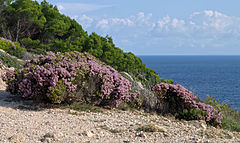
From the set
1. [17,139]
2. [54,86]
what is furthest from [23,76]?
[17,139]

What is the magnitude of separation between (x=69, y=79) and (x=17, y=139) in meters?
3.28

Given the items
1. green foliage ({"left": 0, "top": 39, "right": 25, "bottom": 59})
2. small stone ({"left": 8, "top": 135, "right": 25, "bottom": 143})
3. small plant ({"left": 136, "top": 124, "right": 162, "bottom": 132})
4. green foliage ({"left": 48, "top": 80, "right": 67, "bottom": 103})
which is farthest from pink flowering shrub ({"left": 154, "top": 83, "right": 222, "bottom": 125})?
green foliage ({"left": 0, "top": 39, "right": 25, "bottom": 59})

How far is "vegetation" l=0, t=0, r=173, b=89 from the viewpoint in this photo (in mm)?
22578

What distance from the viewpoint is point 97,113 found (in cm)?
922

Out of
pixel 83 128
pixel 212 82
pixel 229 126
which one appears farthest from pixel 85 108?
pixel 212 82

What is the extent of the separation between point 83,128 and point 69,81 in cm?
234

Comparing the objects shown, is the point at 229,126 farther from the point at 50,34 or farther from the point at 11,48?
the point at 50,34

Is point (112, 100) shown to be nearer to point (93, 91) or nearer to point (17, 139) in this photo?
point (93, 91)

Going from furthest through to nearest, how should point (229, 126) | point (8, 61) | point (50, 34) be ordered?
point (50, 34)
point (8, 61)
point (229, 126)

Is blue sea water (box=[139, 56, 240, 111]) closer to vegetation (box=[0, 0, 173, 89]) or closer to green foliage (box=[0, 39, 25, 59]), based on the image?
vegetation (box=[0, 0, 173, 89])

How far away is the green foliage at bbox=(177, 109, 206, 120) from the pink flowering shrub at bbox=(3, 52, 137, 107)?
1843 mm

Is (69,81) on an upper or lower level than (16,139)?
upper

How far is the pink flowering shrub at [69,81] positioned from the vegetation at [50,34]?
38.5ft

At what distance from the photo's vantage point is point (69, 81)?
30.4 feet
